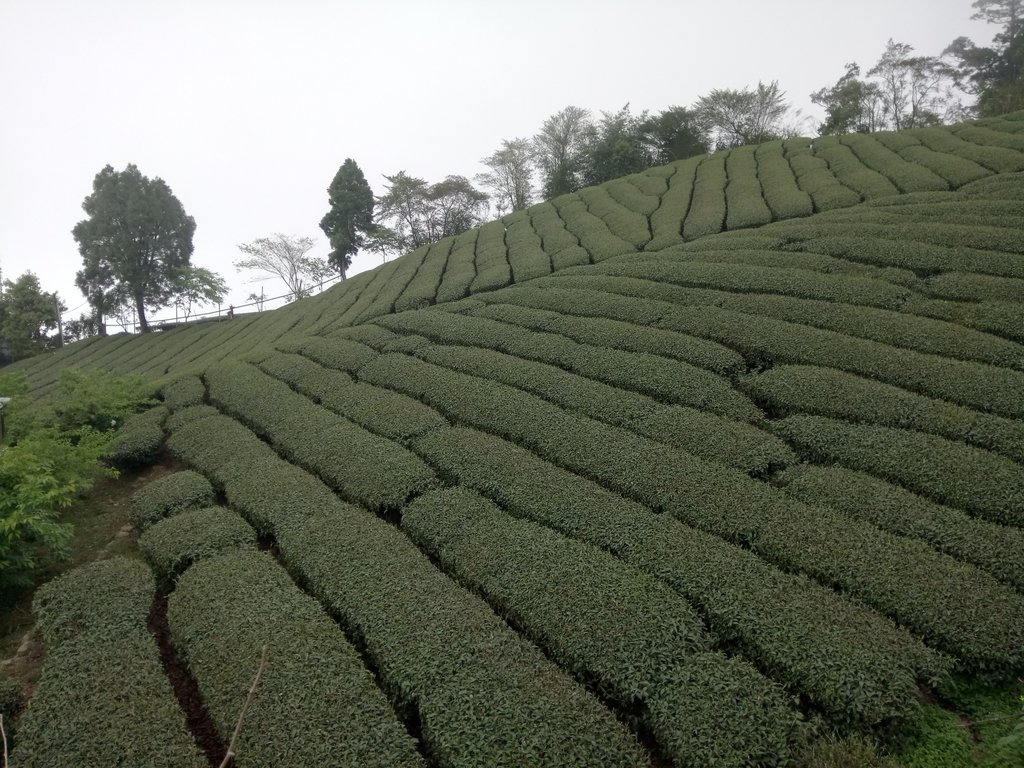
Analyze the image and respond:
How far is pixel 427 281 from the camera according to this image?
965 inches

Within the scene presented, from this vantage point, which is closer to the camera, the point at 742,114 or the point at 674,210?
the point at 674,210

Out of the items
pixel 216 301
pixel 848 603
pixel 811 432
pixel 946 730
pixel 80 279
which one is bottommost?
pixel 946 730

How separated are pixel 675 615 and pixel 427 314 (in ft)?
44.3

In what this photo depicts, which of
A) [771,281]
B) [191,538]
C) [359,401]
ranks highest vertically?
[771,281]

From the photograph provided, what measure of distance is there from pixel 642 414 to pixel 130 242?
37.6 m

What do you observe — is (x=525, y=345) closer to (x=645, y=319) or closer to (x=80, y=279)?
(x=645, y=319)

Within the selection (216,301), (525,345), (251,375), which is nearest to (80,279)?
(216,301)

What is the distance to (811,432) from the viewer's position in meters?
8.94

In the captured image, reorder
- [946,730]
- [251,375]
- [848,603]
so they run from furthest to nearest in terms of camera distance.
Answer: [251,375] → [848,603] → [946,730]

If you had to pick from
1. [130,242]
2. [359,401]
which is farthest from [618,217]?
[130,242]

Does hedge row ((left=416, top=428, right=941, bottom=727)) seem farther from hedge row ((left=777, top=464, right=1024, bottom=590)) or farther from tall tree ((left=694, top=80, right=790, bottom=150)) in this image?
tall tree ((left=694, top=80, right=790, bottom=150))

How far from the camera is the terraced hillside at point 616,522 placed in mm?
5316

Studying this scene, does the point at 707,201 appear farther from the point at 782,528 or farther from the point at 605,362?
the point at 782,528

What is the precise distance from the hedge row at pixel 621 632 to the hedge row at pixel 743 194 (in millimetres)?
17291
